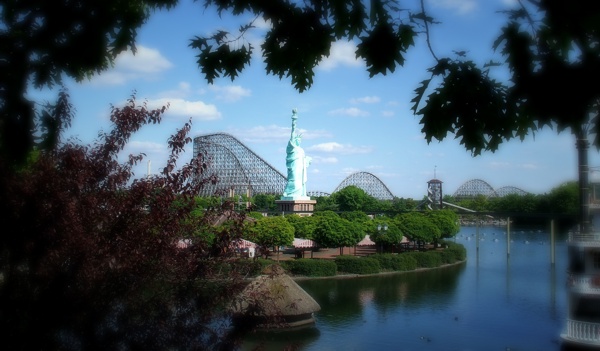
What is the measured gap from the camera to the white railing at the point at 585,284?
34.8 ft

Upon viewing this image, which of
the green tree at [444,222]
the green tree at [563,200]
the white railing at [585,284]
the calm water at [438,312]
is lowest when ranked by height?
the calm water at [438,312]

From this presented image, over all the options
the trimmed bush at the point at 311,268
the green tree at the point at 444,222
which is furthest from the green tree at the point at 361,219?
the trimmed bush at the point at 311,268

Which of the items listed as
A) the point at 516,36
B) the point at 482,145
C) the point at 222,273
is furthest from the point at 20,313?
the point at 516,36

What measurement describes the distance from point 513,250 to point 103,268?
33073 mm

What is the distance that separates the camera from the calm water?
38.3 ft

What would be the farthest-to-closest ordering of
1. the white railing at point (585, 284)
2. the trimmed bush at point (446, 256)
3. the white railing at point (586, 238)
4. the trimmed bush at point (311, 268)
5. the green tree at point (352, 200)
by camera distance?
the green tree at point (352, 200) < the trimmed bush at point (446, 256) < the trimmed bush at point (311, 268) < the white railing at point (586, 238) < the white railing at point (585, 284)

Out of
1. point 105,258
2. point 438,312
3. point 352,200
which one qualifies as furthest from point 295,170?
point 105,258

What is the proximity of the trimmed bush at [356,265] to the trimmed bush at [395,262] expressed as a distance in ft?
1.75

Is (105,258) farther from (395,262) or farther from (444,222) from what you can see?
(444,222)

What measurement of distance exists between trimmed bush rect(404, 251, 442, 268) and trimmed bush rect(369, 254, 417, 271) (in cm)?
48

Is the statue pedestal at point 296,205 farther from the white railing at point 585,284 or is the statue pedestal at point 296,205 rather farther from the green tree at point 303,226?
the white railing at point 585,284

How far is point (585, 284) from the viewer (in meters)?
10.6

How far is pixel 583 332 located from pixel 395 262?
11744 millimetres

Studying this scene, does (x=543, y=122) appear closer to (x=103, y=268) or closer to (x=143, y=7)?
(x=143, y=7)
